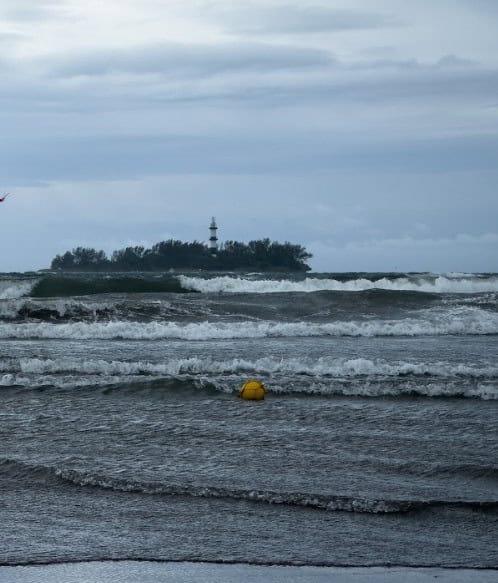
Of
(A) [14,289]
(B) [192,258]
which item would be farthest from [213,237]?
(A) [14,289]

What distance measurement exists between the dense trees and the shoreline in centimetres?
7472

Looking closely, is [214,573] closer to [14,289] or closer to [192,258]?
[14,289]

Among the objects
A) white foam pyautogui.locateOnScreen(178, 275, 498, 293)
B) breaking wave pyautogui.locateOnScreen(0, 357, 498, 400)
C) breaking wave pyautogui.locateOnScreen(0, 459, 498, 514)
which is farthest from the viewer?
white foam pyautogui.locateOnScreen(178, 275, 498, 293)

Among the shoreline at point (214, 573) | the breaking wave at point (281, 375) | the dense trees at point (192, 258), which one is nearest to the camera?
the shoreline at point (214, 573)

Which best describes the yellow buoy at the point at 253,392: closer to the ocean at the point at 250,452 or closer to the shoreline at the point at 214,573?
the ocean at the point at 250,452

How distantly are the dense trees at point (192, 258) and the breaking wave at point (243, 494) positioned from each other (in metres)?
72.4

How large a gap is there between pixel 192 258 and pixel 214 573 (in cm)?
7665

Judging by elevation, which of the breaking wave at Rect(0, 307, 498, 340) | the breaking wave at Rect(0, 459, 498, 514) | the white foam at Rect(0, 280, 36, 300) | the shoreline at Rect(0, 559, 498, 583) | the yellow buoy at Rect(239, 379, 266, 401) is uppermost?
the white foam at Rect(0, 280, 36, 300)

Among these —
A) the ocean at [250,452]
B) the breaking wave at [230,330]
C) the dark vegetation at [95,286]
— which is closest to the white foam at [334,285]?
the dark vegetation at [95,286]

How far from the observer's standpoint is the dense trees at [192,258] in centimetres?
8169

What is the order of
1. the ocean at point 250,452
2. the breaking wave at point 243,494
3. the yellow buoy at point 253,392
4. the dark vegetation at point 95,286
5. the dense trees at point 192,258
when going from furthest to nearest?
1. the dense trees at point 192,258
2. the dark vegetation at point 95,286
3. the yellow buoy at point 253,392
4. the breaking wave at point 243,494
5. the ocean at point 250,452

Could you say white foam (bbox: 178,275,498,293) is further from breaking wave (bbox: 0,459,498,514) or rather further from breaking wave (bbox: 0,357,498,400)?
breaking wave (bbox: 0,459,498,514)

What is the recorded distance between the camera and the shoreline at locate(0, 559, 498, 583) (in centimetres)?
575

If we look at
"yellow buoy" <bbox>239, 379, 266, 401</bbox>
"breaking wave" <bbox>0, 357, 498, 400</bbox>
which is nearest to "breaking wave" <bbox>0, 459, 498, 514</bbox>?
"yellow buoy" <bbox>239, 379, 266, 401</bbox>
